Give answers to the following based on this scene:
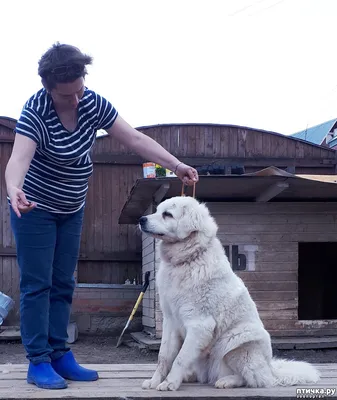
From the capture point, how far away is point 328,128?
1546 centimetres

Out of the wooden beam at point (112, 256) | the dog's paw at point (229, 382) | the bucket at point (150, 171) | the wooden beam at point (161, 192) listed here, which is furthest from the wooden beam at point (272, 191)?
the dog's paw at point (229, 382)

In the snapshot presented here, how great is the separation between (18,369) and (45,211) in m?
1.16

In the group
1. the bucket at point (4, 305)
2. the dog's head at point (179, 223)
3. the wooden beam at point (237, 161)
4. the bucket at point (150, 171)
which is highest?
the wooden beam at point (237, 161)

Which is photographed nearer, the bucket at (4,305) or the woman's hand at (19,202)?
the woman's hand at (19,202)

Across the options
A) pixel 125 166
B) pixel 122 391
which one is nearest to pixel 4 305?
pixel 125 166

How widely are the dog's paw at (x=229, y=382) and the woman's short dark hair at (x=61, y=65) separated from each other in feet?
5.73

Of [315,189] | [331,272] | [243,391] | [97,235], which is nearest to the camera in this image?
[243,391]

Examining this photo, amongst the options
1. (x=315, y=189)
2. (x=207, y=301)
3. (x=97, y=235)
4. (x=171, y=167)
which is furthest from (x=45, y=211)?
(x=97, y=235)

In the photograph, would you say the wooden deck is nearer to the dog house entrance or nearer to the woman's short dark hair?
the woman's short dark hair

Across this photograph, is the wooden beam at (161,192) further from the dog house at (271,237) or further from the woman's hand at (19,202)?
the woman's hand at (19,202)

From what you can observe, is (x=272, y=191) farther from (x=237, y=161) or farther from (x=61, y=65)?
(x=61, y=65)

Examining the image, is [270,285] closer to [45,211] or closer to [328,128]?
[45,211]

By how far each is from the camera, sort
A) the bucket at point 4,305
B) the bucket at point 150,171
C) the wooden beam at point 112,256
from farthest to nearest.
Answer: the wooden beam at point 112,256, the bucket at point 4,305, the bucket at point 150,171

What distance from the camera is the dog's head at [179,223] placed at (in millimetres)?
3295
